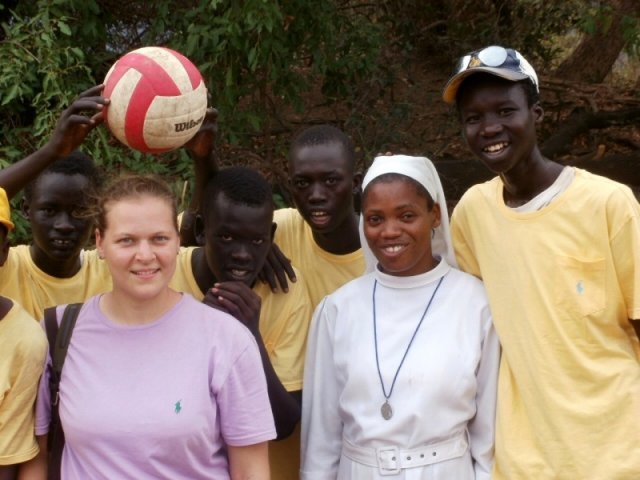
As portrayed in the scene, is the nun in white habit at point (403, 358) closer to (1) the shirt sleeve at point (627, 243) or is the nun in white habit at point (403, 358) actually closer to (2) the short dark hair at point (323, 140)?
(1) the shirt sleeve at point (627, 243)

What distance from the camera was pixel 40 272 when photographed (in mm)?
3721

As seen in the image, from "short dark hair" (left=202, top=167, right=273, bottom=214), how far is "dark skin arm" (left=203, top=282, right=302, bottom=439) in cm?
42

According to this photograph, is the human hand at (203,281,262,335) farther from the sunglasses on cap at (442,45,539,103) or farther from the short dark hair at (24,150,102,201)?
the sunglasses on cap at (442,45,539,103)

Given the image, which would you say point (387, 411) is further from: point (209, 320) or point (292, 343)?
point (209, 320)

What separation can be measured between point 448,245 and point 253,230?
0.74 meters

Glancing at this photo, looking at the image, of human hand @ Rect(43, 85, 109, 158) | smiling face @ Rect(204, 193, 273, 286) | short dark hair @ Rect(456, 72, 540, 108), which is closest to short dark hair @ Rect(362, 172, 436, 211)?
short dark hair @ Rect(456, 72, 540, 108)

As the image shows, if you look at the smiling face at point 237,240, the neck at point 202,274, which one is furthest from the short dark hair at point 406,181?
the neck at point 202,274

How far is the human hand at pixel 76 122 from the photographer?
11.1ft

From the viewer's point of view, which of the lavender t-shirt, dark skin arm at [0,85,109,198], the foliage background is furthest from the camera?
the foliage background

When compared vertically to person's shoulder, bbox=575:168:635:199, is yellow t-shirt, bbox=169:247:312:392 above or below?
below

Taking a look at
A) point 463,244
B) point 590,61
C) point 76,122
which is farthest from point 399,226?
point 590,61

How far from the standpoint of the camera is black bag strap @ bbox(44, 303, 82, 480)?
2.87 meters

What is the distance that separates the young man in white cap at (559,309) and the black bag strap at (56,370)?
1.40 meters

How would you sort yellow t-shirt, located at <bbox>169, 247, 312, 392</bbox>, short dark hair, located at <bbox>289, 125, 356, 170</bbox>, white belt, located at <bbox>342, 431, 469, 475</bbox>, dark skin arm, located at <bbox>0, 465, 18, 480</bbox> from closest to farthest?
dark skin arm, located at <bbox>0, 465, 18, 480</bbox>
white belt, located at <bbox>342, 431, 469, 475</bbox>
yellow t-shirt, located at <bbox>169, 247, 312, 392</bbox>
short dark hair, located at <bbox>289, 125, 356, 170</bbox>
